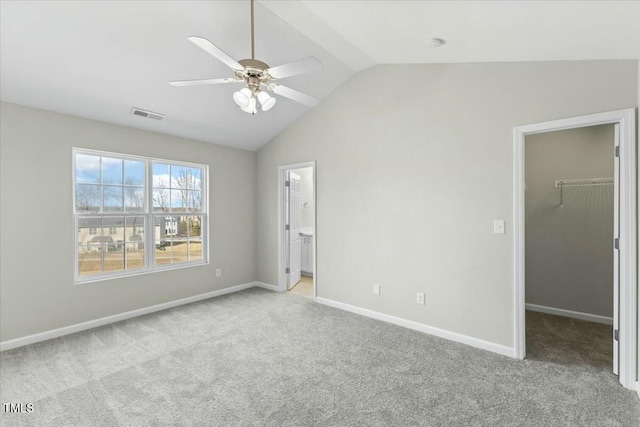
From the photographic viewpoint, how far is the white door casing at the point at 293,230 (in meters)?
5.11

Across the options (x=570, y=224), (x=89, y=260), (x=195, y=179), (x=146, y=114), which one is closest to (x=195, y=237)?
(x=195, y=179)

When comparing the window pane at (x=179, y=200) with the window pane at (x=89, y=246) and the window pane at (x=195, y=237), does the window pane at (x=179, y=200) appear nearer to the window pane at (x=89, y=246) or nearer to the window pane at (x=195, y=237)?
the window pane at (x=195, y=237)

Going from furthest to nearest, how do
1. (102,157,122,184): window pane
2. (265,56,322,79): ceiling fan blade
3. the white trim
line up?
(102,157,122,184): window pane, the white trim, (265,56,322,79): ceiling fan blade

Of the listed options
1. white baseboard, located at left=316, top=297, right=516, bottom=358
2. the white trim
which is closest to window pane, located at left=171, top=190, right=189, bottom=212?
the white trim

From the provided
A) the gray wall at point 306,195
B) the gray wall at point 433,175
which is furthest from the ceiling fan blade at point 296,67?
the gray wall at point 306,195

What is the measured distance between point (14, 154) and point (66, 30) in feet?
4.84

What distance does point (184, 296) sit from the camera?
14.5ft

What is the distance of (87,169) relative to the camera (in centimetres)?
355

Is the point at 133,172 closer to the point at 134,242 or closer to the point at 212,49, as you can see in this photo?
the point at 134,242

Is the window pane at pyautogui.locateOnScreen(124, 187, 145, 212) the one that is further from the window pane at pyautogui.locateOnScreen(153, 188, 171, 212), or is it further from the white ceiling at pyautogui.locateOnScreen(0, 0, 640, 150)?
the white ceiling at pyautogui.locateOnScreen(0, 0, 640, 150)

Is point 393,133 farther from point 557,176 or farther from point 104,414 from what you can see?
point 104,414

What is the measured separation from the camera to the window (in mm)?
3566

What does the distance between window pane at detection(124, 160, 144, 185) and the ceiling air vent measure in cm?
68

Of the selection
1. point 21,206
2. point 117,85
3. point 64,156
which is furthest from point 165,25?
point 21,206
